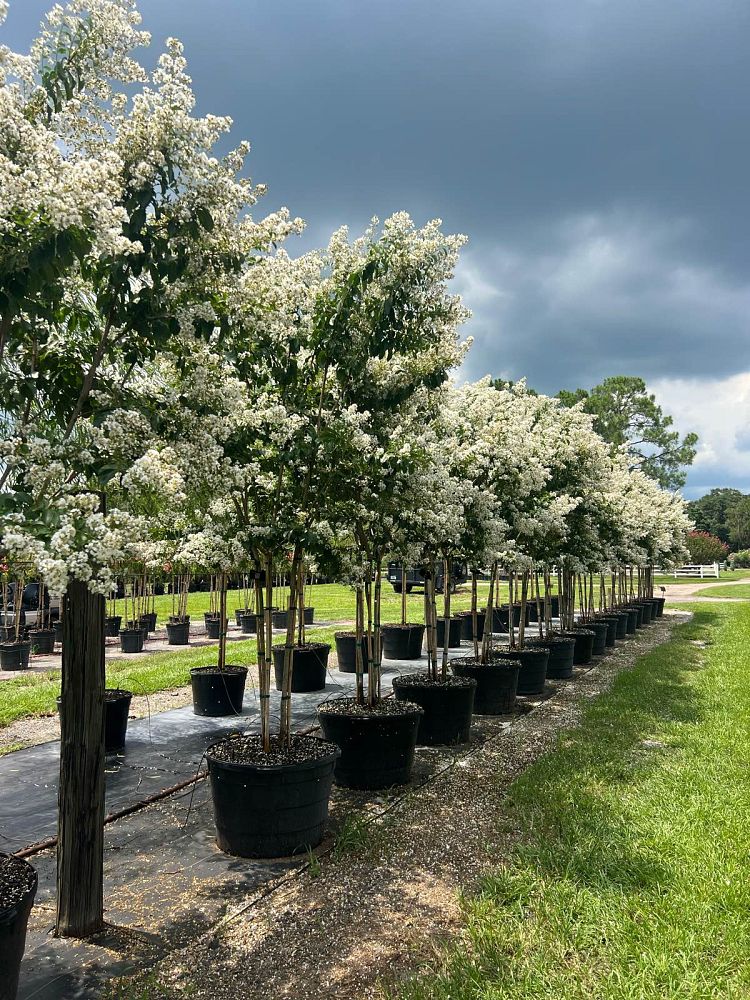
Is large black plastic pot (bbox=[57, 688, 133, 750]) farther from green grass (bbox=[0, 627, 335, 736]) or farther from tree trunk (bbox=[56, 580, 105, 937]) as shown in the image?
tree trunk (bbox=[56, 580, 105, 937])

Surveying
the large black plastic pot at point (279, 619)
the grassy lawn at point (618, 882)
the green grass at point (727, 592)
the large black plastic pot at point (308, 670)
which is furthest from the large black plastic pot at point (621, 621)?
the green grass at point (727, 592)

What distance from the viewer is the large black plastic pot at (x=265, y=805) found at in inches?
164

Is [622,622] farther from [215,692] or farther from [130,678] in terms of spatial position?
[215,692]

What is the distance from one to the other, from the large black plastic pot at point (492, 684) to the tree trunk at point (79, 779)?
5.11 meters

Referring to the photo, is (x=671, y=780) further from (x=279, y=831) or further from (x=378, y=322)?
(x=378, y=322)

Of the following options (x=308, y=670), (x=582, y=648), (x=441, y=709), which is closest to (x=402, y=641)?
(x=582, y=648)

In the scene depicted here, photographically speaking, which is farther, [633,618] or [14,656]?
[633,618]

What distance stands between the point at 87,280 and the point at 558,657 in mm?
8976

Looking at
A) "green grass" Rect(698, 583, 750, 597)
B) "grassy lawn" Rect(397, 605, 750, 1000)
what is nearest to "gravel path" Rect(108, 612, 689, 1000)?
"grassy lawn" Rect(397, 605, 750, 1000)

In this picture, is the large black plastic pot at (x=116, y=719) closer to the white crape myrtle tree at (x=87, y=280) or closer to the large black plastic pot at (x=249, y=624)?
the white crape myrtle tree at (x=87, y=280)

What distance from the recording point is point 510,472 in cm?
735

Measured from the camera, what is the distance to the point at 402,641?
1249 cm

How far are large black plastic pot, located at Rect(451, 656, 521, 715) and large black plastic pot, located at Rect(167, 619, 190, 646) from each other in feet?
27.5

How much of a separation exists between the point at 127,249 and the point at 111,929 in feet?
9.75
